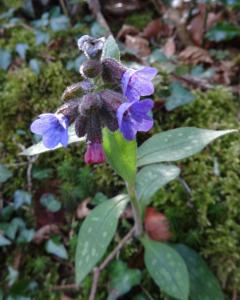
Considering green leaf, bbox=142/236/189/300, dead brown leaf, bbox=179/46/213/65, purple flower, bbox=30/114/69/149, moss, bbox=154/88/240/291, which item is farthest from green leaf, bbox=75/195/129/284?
dead brown leaf, bbox=179/46/213/65

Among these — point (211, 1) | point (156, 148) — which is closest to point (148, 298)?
point (156, 148)

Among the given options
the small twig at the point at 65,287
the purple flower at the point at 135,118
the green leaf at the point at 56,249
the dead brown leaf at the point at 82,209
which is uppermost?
the purple flower at the point at 135,118

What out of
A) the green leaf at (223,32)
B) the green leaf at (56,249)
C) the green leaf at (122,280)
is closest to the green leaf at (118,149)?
the green leaf at (122,280)

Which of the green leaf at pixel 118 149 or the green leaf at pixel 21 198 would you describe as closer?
the green leaf at pixel 118 149

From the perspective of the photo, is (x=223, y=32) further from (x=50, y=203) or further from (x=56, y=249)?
(x=56, y=249)

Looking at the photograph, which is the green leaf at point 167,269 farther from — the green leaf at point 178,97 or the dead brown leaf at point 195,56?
the dead brown leaf at point 195,56

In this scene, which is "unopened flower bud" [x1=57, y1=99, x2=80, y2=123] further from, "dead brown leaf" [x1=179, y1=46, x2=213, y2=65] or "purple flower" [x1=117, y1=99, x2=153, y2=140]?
"dead brown leaf" [x1=179, y1=46, x2=213, y2=65]
